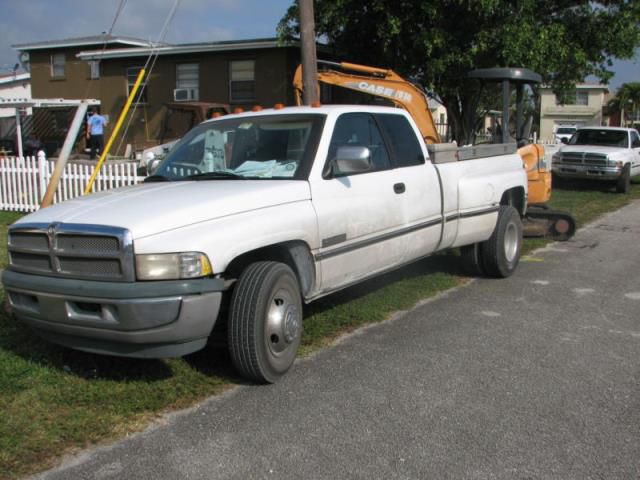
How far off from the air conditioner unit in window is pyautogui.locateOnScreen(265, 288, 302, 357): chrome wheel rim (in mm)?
20871

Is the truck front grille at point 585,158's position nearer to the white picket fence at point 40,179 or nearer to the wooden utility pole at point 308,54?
the wooden utility pole at point 308,54

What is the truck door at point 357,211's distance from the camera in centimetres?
A: 523

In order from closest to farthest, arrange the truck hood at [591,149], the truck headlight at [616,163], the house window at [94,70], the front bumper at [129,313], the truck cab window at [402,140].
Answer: the front bumper at [129,313], the truck cab window at [402,140], the truck headlight at [616,163], the truck hood at [591,149], the house window at [94,70]

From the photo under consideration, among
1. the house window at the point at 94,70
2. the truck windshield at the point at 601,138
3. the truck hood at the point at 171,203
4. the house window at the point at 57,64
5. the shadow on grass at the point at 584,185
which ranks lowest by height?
the shadow on grass at the point at 584,185

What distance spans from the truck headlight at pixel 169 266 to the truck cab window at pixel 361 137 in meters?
1.72

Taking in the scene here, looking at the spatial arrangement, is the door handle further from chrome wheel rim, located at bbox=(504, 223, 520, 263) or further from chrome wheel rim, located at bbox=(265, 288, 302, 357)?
chrome wheel rim, located at bbox=(504, 223, 520, 263)

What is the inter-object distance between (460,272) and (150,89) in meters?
19.8

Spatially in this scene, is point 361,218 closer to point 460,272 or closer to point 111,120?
point 460,272

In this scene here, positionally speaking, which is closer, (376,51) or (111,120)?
(376,51)

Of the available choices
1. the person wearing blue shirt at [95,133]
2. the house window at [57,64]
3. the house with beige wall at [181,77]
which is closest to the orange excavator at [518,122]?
the house with beige wall at [181,77]

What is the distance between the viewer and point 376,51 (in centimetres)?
1873

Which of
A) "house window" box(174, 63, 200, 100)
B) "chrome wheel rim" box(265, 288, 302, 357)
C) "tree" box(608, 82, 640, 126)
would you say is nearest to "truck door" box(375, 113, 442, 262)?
"chrome wheel rim" box(265, 288, 302, 357)

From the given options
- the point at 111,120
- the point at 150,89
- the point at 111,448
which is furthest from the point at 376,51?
the point at 111,448

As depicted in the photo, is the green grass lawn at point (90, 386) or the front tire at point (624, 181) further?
the front tire at point (624, 181)
